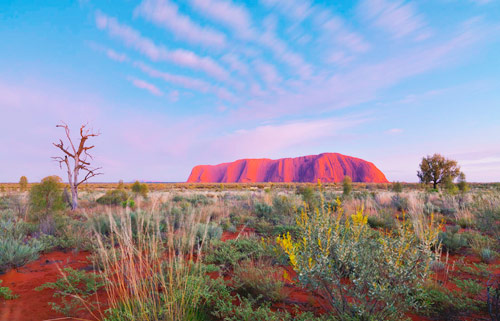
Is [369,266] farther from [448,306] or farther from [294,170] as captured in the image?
[294,170]

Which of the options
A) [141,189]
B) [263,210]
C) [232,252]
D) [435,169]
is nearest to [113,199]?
[141,189]

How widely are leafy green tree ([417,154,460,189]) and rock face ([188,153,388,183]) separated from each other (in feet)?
230

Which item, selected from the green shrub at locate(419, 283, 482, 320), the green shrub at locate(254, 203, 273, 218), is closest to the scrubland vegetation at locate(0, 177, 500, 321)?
the green shrub at locate(419, 283, 482, 320)

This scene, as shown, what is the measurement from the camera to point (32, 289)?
3822mm

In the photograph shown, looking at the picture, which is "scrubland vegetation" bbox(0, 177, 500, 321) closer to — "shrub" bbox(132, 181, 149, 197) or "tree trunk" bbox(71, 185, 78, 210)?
"tree trunk" bbox(71, 185, 78, 210)

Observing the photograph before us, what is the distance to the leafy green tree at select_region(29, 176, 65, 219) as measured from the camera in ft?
26.7

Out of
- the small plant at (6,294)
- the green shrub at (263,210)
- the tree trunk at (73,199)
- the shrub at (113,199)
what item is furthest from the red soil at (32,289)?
the shrub at (113,199)

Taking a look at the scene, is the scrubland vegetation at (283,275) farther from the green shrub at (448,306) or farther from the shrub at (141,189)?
the shrub at (141,189)

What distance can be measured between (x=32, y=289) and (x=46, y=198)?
18.6 feet

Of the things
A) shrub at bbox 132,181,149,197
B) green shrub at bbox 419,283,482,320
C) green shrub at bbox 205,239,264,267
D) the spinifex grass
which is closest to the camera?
the spinifex grass

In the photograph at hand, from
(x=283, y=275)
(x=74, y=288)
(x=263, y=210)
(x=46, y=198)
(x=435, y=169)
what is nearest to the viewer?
(x=283, y=275)

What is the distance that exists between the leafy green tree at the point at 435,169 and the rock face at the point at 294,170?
70.2m

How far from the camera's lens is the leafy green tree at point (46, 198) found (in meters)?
8.12

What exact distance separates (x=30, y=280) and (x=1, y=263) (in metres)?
0.65
